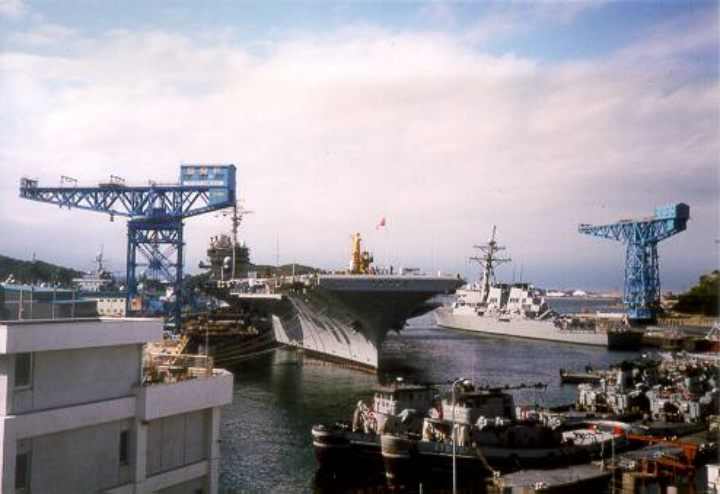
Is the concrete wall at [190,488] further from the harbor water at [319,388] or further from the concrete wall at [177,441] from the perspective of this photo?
the harbor water at [319,388]

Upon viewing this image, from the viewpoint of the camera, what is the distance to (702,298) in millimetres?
91250

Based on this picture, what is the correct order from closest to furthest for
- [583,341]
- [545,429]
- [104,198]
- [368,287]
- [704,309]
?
[545,429]
[368,287]
[104,198]
[583,341]
[704,309]

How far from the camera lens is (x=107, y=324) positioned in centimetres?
1025

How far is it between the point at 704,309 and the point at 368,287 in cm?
6808

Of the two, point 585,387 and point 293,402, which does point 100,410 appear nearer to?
point 293,402

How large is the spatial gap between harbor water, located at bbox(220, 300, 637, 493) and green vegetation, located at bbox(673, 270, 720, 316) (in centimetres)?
2848

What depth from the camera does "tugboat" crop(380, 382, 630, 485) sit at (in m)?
22.0

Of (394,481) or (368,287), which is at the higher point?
(368,287)

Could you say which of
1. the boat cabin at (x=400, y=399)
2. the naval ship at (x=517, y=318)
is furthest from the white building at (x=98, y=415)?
the naval ship at (x=517, y=318)

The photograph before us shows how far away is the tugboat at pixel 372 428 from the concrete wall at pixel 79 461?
1295 cm

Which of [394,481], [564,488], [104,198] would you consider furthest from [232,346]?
[564,488]

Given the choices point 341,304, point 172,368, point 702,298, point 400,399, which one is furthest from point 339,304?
point 702,298

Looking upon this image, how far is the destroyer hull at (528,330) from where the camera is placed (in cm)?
7069

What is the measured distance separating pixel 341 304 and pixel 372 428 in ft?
48.4
